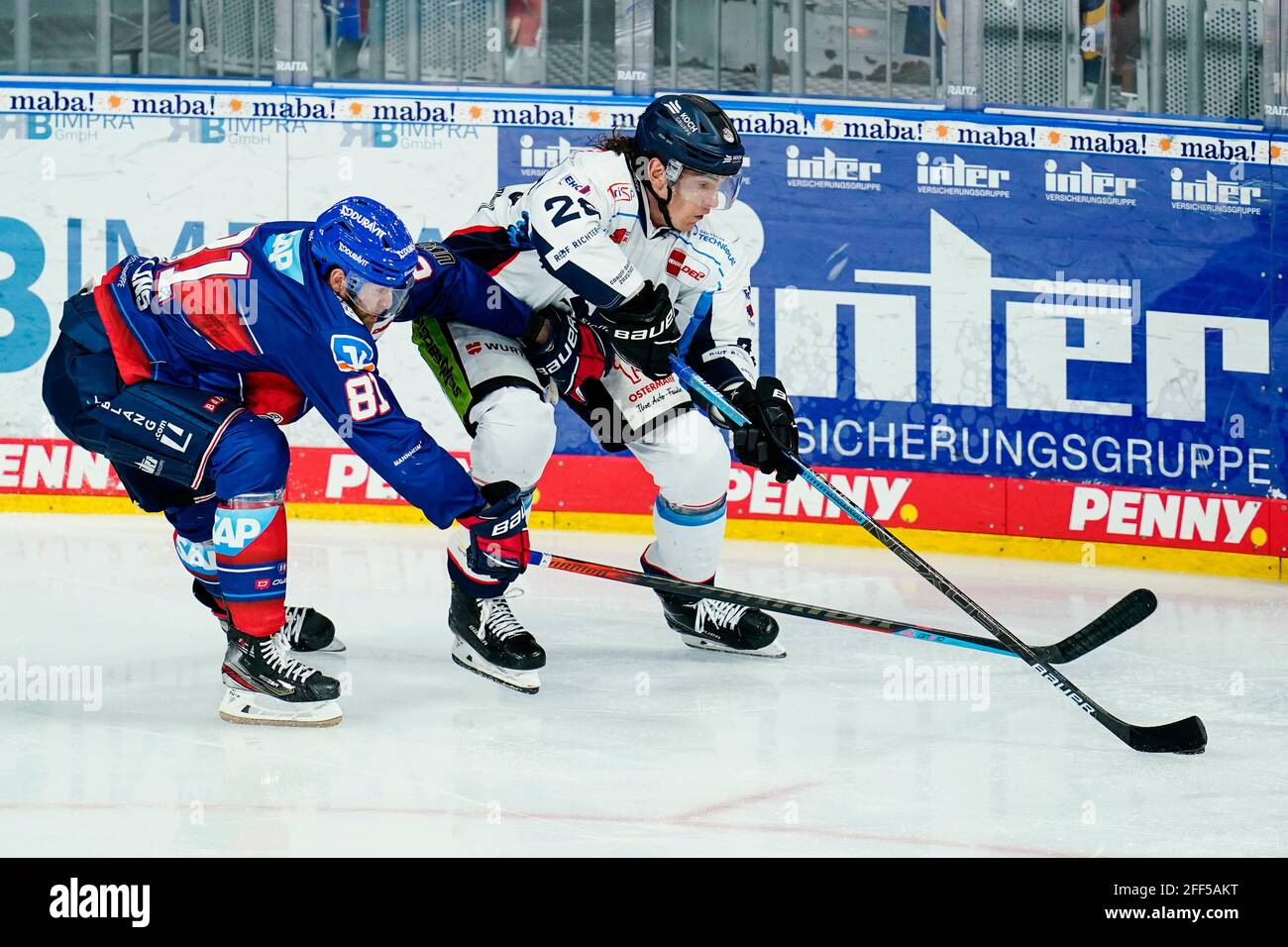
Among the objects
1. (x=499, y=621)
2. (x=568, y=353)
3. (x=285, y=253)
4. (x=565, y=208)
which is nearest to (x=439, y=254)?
(x=565, y=208)

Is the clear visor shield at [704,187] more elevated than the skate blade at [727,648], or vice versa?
the clear visor shield at [704,187]

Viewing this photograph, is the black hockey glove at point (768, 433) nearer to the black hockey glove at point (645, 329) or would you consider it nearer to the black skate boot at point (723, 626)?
the black hockey glove at point (645, 329)

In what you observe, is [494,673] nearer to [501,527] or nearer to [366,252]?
[501,527]

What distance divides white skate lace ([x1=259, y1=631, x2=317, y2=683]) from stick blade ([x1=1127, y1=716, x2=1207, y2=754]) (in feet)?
6.42

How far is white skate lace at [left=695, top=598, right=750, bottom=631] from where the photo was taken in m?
4.98

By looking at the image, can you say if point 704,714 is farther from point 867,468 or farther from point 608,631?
point 867,468

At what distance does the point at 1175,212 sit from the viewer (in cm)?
663

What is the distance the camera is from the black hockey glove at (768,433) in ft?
15.2

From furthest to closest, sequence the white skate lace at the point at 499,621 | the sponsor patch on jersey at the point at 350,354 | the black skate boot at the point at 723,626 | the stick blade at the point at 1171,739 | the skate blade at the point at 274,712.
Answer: the black skate boot at the point at 723,626, the white skate lace at the point at 499,621, the skate blade at the point at 274,712, the stick blade at the point at 1171,739, the sponsor patch on jersey at the point at 350,354

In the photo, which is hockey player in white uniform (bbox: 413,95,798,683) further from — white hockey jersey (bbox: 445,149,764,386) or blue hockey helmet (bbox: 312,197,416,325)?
blue hockey helmet (bbox: 312,197,416,325)

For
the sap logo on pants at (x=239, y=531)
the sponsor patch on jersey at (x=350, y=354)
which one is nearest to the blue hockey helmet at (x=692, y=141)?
the sponsor patch on jersey at (x=350, y=354)

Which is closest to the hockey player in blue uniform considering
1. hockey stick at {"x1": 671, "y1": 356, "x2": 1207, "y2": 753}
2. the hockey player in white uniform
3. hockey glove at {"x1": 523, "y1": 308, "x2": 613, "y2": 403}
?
the hockey player in white uniform
